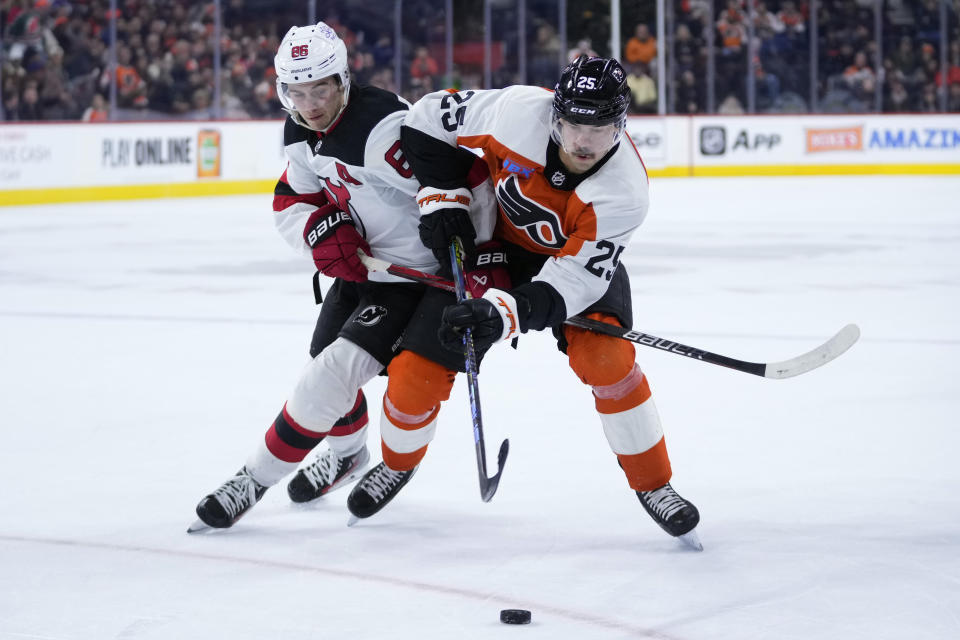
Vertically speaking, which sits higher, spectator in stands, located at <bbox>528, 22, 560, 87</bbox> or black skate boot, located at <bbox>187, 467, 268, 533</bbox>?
spectator in stands, located at <bbox>528, 22, 560, 87</bbox>

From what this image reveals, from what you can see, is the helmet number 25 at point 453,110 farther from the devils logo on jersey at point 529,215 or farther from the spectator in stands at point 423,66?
the spectator in stands at point 423,66

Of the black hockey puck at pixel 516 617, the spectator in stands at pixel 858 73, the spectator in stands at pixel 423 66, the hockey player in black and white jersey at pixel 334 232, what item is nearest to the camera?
the black hockey puck at pixel 516 617

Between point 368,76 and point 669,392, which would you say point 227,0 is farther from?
point 669,392

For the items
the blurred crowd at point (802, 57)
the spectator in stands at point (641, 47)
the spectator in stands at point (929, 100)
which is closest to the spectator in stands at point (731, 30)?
the blurred crowd at point (802, 57)

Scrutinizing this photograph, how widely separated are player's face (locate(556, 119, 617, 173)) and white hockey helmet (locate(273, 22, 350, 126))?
469 millimetres

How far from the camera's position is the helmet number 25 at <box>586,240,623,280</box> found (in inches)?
91.4

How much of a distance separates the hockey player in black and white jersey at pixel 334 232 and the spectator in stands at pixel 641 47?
37.0 feet

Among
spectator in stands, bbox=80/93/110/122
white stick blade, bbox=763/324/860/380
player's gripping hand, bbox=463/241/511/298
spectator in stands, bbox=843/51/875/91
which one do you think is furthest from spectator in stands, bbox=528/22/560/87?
white stick blade, bbox=763/324/860/380

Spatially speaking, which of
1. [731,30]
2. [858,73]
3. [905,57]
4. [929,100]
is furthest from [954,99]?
[731,30]

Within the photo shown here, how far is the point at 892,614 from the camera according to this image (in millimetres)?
2035

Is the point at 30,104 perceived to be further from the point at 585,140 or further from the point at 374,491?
the point at 585,140

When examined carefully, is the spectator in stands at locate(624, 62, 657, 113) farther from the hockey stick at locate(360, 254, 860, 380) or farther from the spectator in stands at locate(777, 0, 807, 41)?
the hockey stick at locate(360, 254, 860, 380)

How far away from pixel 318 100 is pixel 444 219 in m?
0.33

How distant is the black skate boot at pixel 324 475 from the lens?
8.96ft
